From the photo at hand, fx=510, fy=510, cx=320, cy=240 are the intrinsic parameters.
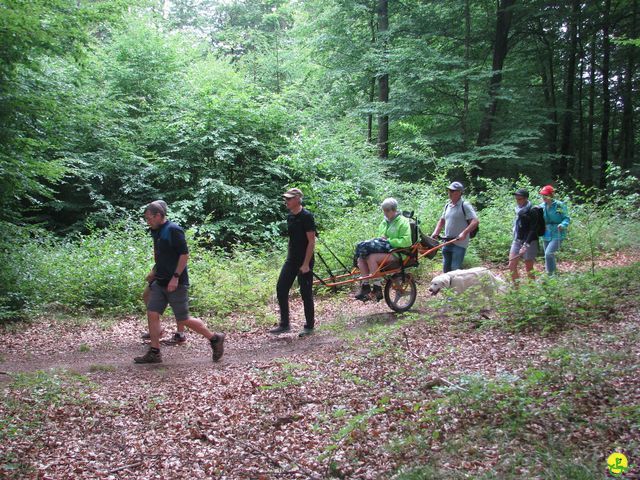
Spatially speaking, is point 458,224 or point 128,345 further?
point 458,224

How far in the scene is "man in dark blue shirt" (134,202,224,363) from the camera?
20.6 feet

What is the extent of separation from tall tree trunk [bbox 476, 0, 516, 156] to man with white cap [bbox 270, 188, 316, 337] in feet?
40.6

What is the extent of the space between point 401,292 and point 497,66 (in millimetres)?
13794

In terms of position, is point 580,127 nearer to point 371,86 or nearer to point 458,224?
point 371,86

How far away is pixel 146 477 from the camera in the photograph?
154 inches

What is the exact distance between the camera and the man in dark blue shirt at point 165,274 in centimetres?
628

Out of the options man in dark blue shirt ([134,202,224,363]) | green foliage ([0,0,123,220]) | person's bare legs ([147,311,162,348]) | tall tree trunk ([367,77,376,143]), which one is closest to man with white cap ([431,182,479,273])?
man in dark blue shirt ([134,202,224,363])

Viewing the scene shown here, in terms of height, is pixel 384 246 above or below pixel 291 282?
above

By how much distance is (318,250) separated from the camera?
38.1 ft

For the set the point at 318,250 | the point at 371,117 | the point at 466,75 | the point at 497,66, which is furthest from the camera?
the point at 371,117

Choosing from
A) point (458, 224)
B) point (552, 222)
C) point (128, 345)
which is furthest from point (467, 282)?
point (128, 345)

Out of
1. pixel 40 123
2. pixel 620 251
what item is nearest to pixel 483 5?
pixel 620 251

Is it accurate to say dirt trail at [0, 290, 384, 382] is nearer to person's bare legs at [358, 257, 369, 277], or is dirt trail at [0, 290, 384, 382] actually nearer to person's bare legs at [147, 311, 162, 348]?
person's bare legs at [147, 311, 162, 348]

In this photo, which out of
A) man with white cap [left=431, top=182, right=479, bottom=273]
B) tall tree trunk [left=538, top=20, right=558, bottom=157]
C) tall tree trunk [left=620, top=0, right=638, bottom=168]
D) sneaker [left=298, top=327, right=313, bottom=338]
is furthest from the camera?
tall tree trunk [left=538, top=20, right=558, bottom=157]
